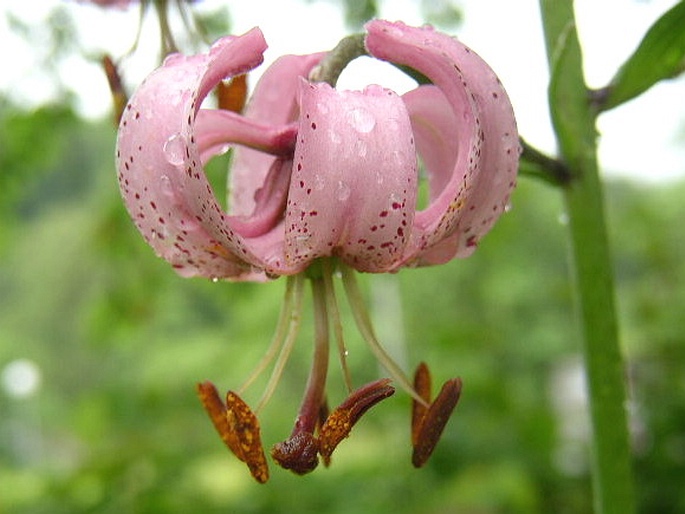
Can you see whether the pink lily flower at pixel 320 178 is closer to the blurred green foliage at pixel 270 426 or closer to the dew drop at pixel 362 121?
the dew drop at pixel 362 121

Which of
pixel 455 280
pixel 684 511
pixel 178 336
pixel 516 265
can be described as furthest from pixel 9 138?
pixel 455 280

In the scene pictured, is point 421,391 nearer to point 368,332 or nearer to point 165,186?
point 368,332

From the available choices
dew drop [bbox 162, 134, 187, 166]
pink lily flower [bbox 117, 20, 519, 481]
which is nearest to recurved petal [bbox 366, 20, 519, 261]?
pink lily flower [bbox 117, 20, 519, 481]

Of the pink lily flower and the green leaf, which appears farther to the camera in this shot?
the green leaf

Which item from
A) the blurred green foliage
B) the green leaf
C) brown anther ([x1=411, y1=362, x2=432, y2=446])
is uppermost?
the green leaf

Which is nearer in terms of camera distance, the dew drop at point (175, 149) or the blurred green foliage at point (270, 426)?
the dew drop at point (175, 149)

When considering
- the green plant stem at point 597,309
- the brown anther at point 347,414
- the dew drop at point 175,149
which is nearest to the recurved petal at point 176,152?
the dew drop at point 175,149

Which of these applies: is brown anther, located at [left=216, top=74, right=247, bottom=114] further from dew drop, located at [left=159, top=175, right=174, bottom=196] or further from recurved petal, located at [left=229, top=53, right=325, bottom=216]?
dew drop, located at [left=159, top=175, right=174, bottom=196]
